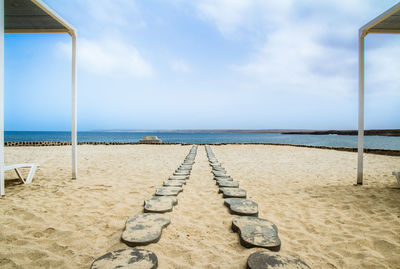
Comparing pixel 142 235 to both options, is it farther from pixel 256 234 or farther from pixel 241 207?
pixel 241 207

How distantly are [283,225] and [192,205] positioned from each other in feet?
4.43

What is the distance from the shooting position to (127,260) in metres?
1.74

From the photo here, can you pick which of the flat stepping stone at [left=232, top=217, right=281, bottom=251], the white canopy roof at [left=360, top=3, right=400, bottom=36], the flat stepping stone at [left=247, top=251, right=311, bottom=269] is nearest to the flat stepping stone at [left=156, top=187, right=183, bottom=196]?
the flat stepping stone at [left=232, top=217, right=281, bottom=251]

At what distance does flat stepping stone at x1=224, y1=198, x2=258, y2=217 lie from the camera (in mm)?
2811

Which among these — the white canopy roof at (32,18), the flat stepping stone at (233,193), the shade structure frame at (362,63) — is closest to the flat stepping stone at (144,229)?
the flat stepping stone at (233,193)

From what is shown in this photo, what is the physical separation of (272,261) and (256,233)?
0.49 m

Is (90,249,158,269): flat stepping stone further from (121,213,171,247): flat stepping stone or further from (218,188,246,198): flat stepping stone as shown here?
(218,188,246,198): flat stepping stone

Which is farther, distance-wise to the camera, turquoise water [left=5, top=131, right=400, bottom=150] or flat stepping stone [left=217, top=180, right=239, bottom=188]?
turquoise water [left=5, top=131, right=400, bottom=150]

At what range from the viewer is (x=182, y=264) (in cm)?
183

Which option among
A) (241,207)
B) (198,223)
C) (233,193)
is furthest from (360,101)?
(198,223)

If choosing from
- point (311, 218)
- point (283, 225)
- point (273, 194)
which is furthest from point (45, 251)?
point (273, 194)

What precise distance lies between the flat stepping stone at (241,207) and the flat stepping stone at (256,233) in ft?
0.71

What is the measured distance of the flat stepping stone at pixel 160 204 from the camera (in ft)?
9.48

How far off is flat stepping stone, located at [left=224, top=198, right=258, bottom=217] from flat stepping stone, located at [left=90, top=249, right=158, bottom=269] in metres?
1.40
